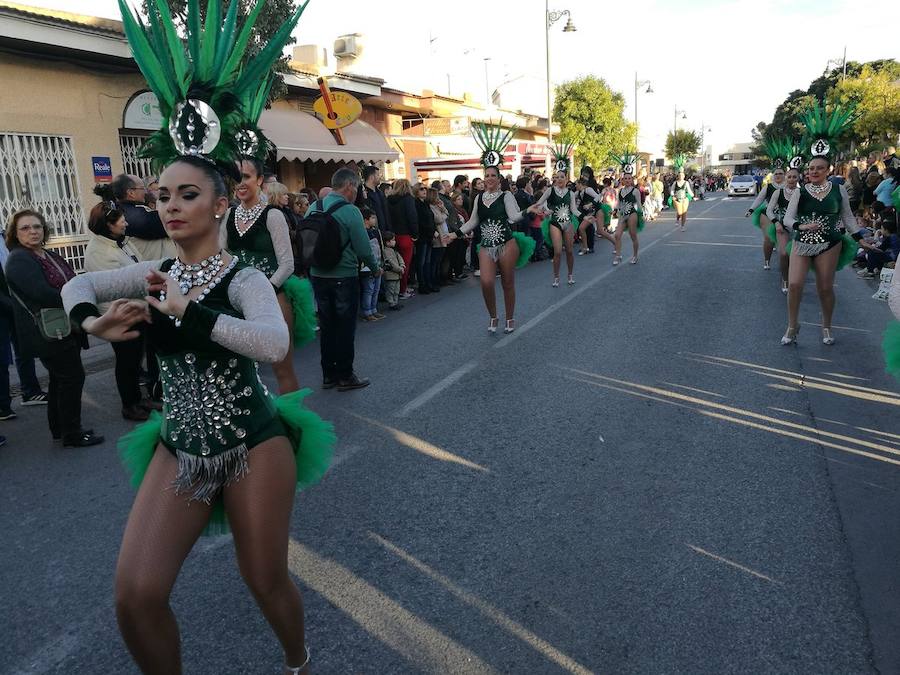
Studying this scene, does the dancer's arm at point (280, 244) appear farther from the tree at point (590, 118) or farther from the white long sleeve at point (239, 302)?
the tree at point (590, 118)

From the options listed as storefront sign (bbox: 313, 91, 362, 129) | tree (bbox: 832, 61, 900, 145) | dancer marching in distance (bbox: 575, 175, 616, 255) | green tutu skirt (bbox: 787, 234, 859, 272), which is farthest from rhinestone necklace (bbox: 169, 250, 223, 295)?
tree (bbox: 832, 61, 900, 145)

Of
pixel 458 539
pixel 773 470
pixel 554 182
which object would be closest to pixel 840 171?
pixel 554 182

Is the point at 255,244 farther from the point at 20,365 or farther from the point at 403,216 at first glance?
the point at 403,216

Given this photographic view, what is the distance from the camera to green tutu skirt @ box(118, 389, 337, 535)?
8.52 feet

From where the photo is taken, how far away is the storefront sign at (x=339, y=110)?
58.7ft

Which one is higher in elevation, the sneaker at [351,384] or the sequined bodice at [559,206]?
the sequined bodice at [559,206]

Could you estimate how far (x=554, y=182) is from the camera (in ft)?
41.6

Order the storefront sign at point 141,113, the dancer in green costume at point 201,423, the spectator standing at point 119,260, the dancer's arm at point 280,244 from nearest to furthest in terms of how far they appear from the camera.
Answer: the dancer in green costume at point 201,423 < the dancer's arm at point 280,244 < the spectator standing at point 119,260 < the storefront sign at point 141,113

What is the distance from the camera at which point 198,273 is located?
7.84 feet

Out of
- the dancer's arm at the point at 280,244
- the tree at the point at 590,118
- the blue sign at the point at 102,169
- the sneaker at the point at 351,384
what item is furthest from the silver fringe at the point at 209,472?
the tree at the point at 590,118

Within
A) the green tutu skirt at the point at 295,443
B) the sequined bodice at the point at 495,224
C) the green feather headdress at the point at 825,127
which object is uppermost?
the green feather headdress at the point at 825,127

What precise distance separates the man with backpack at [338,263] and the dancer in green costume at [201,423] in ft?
12.1

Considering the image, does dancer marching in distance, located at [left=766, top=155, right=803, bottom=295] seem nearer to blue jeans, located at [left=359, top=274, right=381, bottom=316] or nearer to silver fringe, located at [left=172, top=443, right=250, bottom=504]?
blue jeans, located at [left=359, top=274, right=381, bottom=316]

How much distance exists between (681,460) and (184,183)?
360 centimetres
